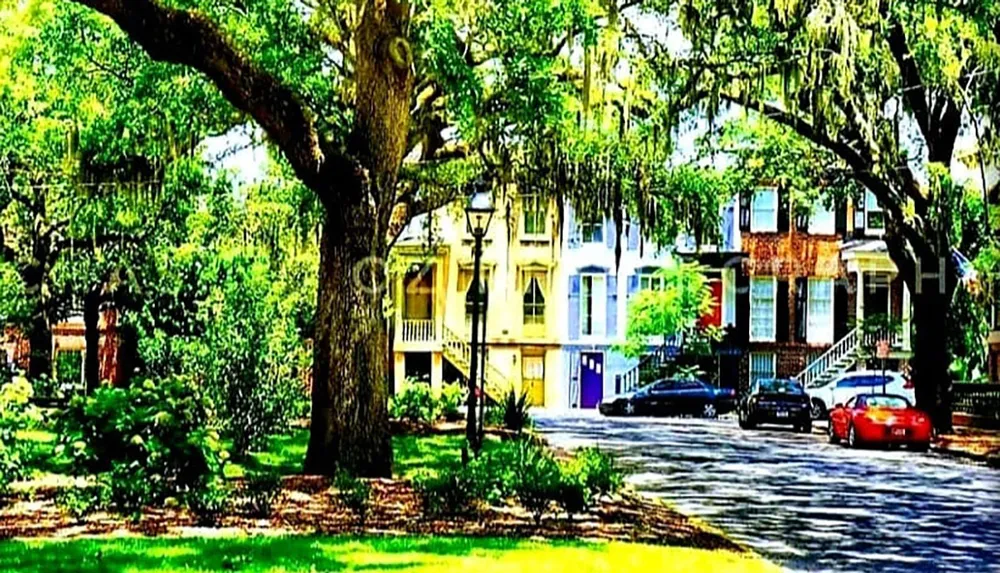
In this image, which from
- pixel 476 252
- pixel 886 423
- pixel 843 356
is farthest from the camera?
pixel 843 356

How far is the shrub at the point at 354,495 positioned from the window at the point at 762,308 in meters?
38.0

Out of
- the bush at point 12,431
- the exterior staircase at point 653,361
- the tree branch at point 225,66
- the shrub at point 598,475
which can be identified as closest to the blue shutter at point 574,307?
the exterior staircase at point 653,361

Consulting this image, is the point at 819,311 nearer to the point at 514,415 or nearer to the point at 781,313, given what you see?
the point at 781,313

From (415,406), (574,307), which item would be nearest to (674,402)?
(574,307)

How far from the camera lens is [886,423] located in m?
27.6

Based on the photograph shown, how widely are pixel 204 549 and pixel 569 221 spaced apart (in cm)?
3953

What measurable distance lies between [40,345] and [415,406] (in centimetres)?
1180

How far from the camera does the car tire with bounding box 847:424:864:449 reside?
2816 cm

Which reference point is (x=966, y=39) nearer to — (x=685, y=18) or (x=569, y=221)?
(x=685, y=18)

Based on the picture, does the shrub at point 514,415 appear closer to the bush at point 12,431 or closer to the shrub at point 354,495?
the shrub at point 354,495

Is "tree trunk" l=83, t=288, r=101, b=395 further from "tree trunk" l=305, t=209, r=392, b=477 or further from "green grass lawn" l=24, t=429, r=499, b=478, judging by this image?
"tree trunk" l=305, t=209, r=392, b=477

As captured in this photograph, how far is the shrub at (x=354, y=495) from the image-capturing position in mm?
12141

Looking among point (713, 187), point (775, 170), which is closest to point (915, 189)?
point (775, 170)

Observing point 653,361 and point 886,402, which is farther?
point 653,361
